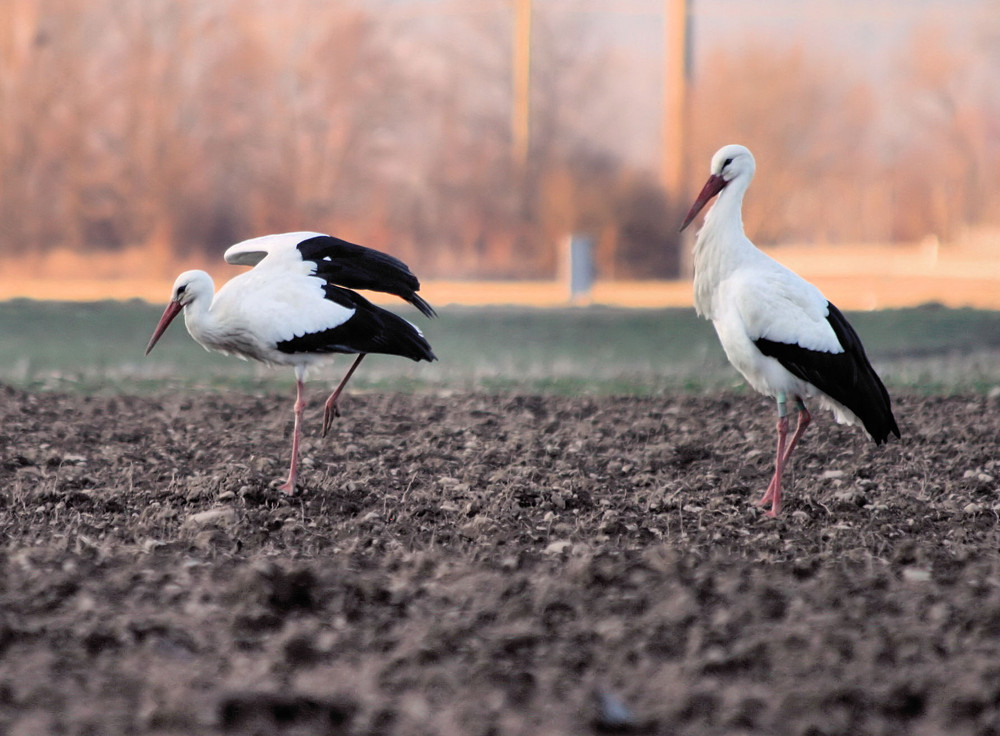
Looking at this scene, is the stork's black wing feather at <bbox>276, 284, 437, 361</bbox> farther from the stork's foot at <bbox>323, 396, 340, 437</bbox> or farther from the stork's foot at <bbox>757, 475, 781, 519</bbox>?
the stork's foot at <bbox>757, 475, 781, 519</bbox>

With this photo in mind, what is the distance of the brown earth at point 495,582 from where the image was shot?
394 cm

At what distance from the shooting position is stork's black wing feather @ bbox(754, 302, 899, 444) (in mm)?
6852

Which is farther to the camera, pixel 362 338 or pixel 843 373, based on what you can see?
pixel 362 338

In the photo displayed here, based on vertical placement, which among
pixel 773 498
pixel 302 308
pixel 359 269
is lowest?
pixel 773 498

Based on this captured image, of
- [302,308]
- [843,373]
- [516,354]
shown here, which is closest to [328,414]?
[302,308]

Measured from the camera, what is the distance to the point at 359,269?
24.5 ft

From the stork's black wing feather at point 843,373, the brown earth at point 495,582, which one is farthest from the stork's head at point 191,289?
the stork's black wing feather at point 843,373

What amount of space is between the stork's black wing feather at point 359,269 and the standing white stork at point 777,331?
149 centimetres

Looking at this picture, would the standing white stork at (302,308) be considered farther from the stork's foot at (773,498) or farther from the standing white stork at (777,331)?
the stork's foot at (773,498)

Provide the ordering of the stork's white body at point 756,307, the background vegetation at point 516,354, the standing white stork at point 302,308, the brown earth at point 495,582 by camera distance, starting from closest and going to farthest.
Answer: the brown earth at point 495,582
the stork's white body at point 756,307
the standing white stork at point 302,308
the background vegetation at point 516,354

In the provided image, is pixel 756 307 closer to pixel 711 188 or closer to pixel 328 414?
pixel 711 188

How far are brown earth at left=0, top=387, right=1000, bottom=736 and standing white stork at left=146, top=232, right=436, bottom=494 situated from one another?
2.13 ft

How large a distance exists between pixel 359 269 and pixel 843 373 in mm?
2535

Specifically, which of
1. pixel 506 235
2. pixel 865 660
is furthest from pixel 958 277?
pixel 865 660
